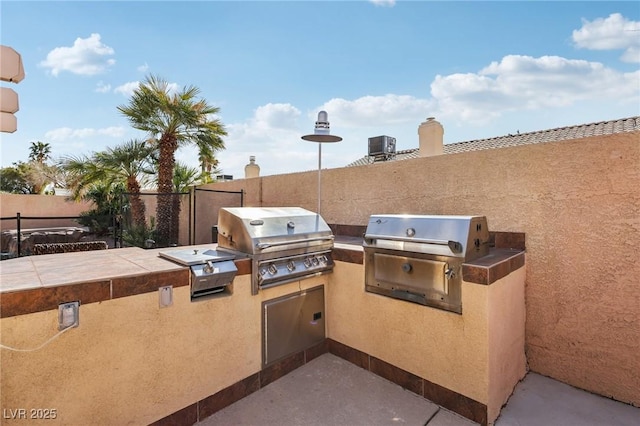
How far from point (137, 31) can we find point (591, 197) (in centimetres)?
724

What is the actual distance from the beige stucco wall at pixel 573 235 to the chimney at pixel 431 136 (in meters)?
2.54

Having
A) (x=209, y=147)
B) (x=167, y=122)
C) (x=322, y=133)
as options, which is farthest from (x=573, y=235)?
(x=167, y=122)

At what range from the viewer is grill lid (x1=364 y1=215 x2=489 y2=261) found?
257cm

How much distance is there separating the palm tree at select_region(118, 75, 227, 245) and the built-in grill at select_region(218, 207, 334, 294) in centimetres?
712

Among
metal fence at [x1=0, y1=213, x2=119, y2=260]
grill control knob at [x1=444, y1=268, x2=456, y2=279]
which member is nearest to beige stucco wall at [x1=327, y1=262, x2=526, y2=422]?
grill control knob at [x1=444, y1=268, x2=456, y2=279]

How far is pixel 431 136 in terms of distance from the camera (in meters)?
6.08

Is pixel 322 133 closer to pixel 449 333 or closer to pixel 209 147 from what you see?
pixel 449 333

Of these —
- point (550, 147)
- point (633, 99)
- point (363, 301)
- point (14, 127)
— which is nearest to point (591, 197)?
point (550, 147)

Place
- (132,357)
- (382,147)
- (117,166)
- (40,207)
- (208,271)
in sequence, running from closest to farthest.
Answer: (132,357), (208,271), (382,147), (117,166), (40,207)

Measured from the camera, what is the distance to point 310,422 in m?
2.54

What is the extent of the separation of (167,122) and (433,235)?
9745 mm

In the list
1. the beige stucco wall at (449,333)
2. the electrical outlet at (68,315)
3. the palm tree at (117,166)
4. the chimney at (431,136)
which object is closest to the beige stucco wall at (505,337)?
the beige stucco wall at (449,333)

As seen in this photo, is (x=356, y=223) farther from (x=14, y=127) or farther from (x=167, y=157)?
(x=167, y=157)

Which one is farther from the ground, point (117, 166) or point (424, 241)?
point (117, 166)
